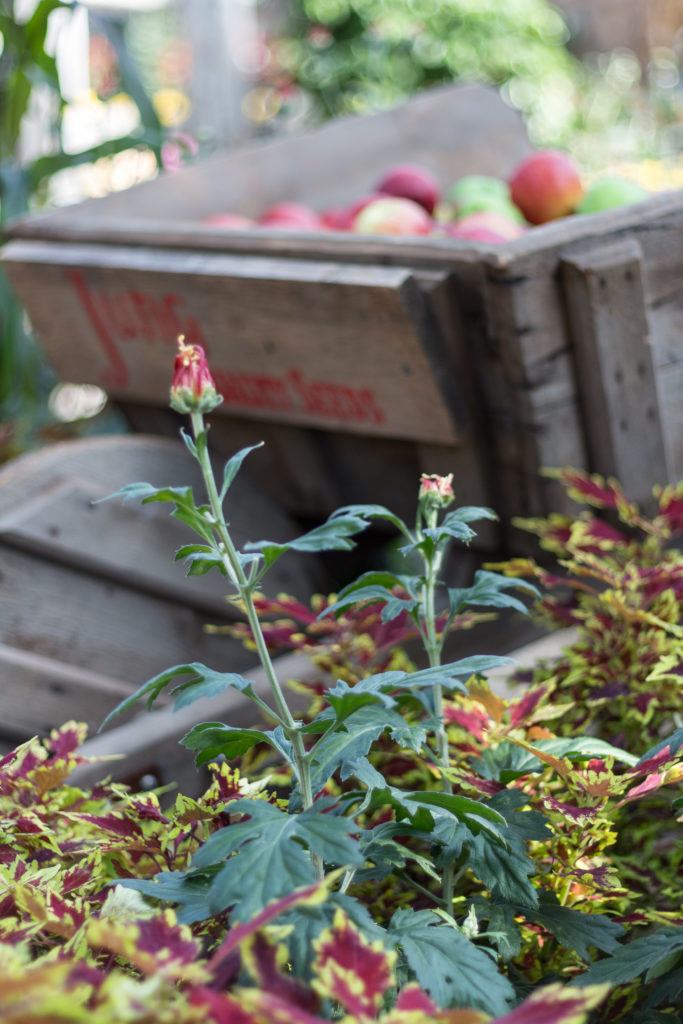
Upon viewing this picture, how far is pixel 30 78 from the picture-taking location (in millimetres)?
2531

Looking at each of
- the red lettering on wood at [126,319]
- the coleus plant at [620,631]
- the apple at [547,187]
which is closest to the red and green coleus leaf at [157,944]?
the coleus plant at [620,631]

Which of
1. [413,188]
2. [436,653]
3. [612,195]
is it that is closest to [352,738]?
[436,653]

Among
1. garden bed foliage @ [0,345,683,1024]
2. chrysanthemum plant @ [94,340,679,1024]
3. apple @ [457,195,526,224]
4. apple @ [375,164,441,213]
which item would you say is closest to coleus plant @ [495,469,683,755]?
garden bed foliage @ [0,345,683,1024]

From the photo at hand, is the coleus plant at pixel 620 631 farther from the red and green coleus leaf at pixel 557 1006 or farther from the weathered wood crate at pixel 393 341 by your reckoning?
the red and green coleus leaf at pixel 557 1006

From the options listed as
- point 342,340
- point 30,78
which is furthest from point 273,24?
point 342,340

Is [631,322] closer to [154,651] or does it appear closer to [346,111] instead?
[154,651]

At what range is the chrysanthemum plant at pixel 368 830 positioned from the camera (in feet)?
1.73

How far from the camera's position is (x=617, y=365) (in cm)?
137

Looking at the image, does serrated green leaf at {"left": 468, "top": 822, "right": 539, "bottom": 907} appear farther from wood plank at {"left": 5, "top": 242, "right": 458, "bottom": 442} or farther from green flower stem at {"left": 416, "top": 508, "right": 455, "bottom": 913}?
wood plank at {"left": 5, "top": 242, "right": 458, "bottom": 442}

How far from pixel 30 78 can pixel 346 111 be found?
12.1 ft

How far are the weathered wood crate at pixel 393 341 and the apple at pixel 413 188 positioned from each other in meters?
0.64

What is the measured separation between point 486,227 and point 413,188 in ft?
1.48

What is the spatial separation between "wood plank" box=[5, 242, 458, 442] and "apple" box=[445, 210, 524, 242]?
33cm

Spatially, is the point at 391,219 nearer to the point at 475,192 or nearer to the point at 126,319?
the point at 475,192
